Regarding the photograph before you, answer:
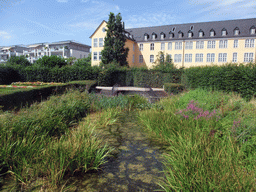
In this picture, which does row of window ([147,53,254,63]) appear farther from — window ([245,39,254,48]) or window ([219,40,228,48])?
window ([245,39,254,48])

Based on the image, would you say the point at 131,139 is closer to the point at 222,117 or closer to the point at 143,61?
the point at 222,117

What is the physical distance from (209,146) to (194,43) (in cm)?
4308

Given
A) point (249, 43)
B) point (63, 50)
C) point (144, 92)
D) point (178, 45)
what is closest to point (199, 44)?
point (178, 45)

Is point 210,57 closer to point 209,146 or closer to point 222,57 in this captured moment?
point 222,57

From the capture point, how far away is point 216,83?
13.3 m

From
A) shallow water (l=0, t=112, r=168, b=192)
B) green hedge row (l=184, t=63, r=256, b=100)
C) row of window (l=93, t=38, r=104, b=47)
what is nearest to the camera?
shallow water (l=0, t=112, r=168, b=192)

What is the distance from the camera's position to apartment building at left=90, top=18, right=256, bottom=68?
1554 inches

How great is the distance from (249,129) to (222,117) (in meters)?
1.39

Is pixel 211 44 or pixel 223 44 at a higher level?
pixel 211 44

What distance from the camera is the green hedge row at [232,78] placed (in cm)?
1116

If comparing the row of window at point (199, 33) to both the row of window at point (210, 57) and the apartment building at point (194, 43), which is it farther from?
the row of window at point (210, 57)

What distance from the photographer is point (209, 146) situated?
3695 mm

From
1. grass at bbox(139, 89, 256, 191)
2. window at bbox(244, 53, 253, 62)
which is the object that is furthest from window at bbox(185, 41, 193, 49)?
grass at bbox(139, 89, 256, 191)

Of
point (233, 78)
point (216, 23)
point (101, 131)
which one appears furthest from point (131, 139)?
point (216, 23)
